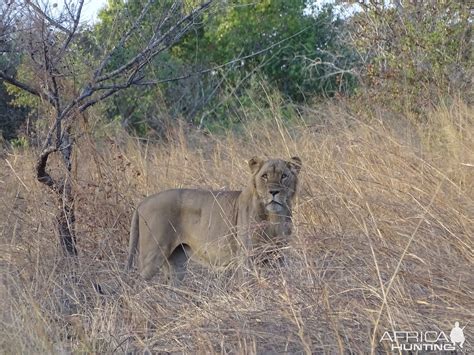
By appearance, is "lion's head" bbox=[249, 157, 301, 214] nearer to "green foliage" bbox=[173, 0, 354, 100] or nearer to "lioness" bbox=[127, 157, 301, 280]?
"lioness" bbox=[127, 157, 301, 280]

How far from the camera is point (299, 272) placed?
16.9ft

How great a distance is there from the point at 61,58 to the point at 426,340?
11.9 ft

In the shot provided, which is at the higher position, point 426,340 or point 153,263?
point 153,263

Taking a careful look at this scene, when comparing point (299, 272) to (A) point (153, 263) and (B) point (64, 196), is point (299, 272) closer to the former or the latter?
(A) point (153, 263)

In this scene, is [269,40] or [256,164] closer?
[256,164]

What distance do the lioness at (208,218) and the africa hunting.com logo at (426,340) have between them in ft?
7.57

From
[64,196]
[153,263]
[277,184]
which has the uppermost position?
[64,196]

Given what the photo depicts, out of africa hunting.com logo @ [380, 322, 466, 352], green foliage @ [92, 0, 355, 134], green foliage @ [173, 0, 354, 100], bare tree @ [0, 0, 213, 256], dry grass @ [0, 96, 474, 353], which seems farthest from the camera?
green foliage @ [173, 0, 354, 100]

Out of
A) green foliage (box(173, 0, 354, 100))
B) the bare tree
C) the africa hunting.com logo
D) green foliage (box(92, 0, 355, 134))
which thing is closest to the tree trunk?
the bare tree

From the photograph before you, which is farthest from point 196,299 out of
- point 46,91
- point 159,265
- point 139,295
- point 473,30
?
point 473,30

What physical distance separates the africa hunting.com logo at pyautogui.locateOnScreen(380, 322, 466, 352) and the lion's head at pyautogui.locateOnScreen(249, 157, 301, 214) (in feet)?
7.96

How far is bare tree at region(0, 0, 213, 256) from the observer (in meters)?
6.70

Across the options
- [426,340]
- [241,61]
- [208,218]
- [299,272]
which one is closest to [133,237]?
[208,218]

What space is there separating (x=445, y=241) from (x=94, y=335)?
75.8 inches
